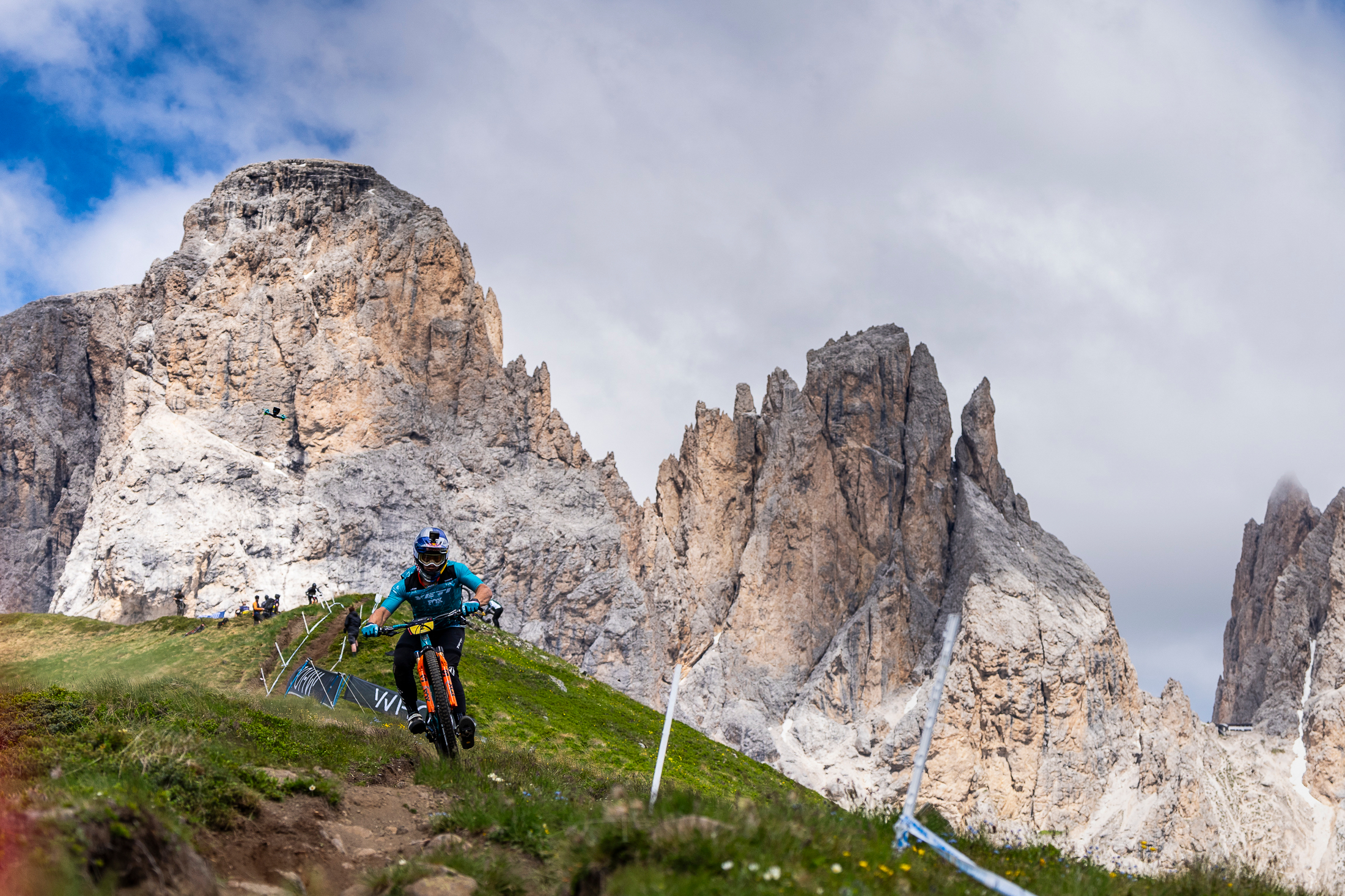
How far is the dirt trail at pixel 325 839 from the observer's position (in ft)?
23.3

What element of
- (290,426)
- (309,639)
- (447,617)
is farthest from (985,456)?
(447,617)

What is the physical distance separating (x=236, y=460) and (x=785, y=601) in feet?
198

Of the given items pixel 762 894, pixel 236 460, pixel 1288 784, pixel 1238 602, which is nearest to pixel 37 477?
pixel 236 460

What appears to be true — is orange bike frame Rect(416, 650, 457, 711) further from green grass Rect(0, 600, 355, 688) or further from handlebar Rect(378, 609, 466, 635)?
green grass Rect(0, 600, 355, 688)

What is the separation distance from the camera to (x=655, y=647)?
310ft

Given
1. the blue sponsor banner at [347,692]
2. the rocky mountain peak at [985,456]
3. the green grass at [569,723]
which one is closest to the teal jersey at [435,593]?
the green grass at [569,723]

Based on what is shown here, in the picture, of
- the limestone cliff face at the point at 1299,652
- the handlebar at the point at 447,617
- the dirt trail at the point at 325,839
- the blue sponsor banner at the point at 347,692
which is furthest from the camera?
the limestone cliff face at the point at 1299,652

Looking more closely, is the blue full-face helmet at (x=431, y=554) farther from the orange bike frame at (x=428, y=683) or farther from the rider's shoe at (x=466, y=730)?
the rider's shoe at (x=466, y=730)

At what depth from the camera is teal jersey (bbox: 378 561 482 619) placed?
1105 cm

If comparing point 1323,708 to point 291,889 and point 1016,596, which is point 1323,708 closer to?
point 1016,596

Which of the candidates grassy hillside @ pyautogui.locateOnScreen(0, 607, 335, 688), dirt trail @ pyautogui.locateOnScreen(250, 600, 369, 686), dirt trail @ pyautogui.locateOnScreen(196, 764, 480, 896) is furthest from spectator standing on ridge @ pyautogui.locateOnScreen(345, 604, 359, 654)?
dirt trail @ pyautogui.locateOnScreen(196, 764, 480, 896)

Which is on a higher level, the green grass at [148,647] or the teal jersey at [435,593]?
the teal jersey at [435,593]

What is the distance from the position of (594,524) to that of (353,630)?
60.8 m

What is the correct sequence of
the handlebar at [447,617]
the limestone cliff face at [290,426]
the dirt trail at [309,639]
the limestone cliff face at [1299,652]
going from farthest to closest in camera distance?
the limestone cliff face at [1299,652]
the limestone cliff face at [290,426]
the dirt trail at [309,639]
the handlebar at [447,617]
